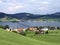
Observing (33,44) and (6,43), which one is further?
(33,44)

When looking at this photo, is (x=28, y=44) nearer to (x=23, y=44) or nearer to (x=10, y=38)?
(x=23, y=44)

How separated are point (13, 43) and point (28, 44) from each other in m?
2.20

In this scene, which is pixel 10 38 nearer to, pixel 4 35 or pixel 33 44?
pixel 4 35

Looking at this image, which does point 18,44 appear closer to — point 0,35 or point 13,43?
point 13,43

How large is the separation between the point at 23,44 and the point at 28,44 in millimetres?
760

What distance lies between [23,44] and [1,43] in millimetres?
3074

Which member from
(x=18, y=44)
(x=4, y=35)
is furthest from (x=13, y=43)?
(x=4, y=35)

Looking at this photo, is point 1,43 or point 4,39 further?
point 4,39

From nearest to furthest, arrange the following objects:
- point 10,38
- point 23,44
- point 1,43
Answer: point 1,43
point 23,44
point 10,38

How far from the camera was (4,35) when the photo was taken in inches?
1130

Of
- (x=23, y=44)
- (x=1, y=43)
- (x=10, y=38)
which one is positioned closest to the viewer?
(x=1, y=43)

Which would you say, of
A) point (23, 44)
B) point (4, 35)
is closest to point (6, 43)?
point (23, 44)

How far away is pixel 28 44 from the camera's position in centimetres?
2627

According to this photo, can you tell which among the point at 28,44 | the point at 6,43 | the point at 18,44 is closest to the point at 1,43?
the point at 6,43
